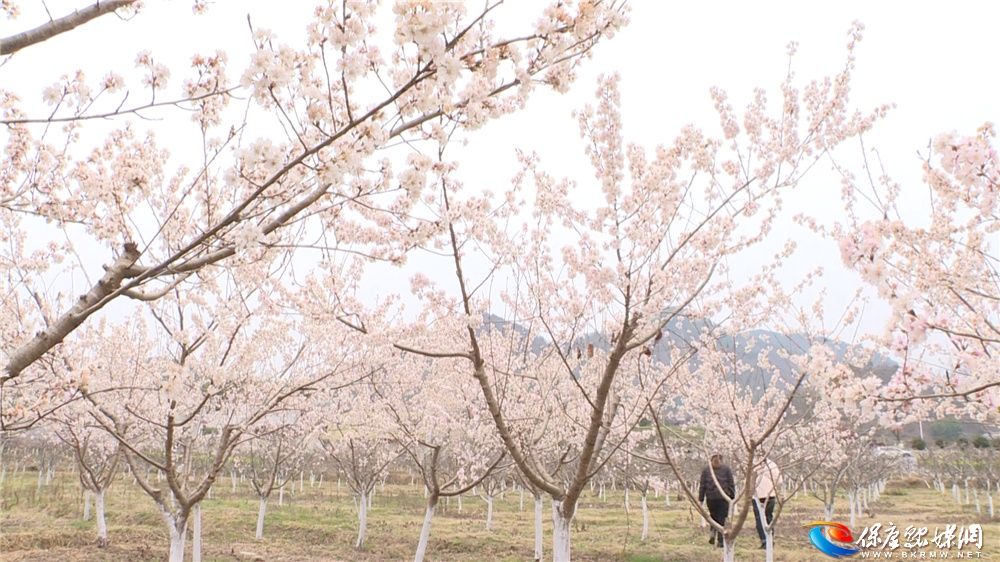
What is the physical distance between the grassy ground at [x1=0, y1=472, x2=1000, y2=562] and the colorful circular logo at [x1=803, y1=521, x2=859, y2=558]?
0.36 metres

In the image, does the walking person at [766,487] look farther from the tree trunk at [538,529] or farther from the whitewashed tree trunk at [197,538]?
the whitewashed tree trunk at [197,538]

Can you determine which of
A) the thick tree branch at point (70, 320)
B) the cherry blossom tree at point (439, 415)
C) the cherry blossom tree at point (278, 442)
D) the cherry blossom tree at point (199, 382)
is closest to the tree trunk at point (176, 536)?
the cherry blossom tree at point (199, 382)

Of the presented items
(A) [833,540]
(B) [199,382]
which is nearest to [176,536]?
(B) [199,382]

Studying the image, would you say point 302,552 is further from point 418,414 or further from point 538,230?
point 538,230

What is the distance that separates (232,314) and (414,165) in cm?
440

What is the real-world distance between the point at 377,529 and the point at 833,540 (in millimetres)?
12747

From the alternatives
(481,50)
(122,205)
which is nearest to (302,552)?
(122,205)

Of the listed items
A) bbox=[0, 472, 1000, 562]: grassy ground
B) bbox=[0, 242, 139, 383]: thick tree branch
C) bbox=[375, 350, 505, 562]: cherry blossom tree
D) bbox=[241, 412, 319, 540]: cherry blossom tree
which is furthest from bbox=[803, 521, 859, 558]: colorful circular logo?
bbox=[0, 242, 139, 383]: thick tree branch

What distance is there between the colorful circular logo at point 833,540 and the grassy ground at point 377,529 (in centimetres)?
36

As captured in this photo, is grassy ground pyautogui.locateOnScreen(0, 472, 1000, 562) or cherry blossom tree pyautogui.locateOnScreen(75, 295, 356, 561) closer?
cherry blossom tree pyautogui.locateOnScreen(75, 295, 356, 561)

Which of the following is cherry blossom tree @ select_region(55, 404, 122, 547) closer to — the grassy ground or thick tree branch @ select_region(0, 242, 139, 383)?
the grassy ground

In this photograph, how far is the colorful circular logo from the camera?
13367 mm

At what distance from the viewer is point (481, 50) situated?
7.13ft

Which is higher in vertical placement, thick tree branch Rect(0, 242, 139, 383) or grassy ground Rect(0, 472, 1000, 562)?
thick tree branch Rect(0, 242, 139, 383)
